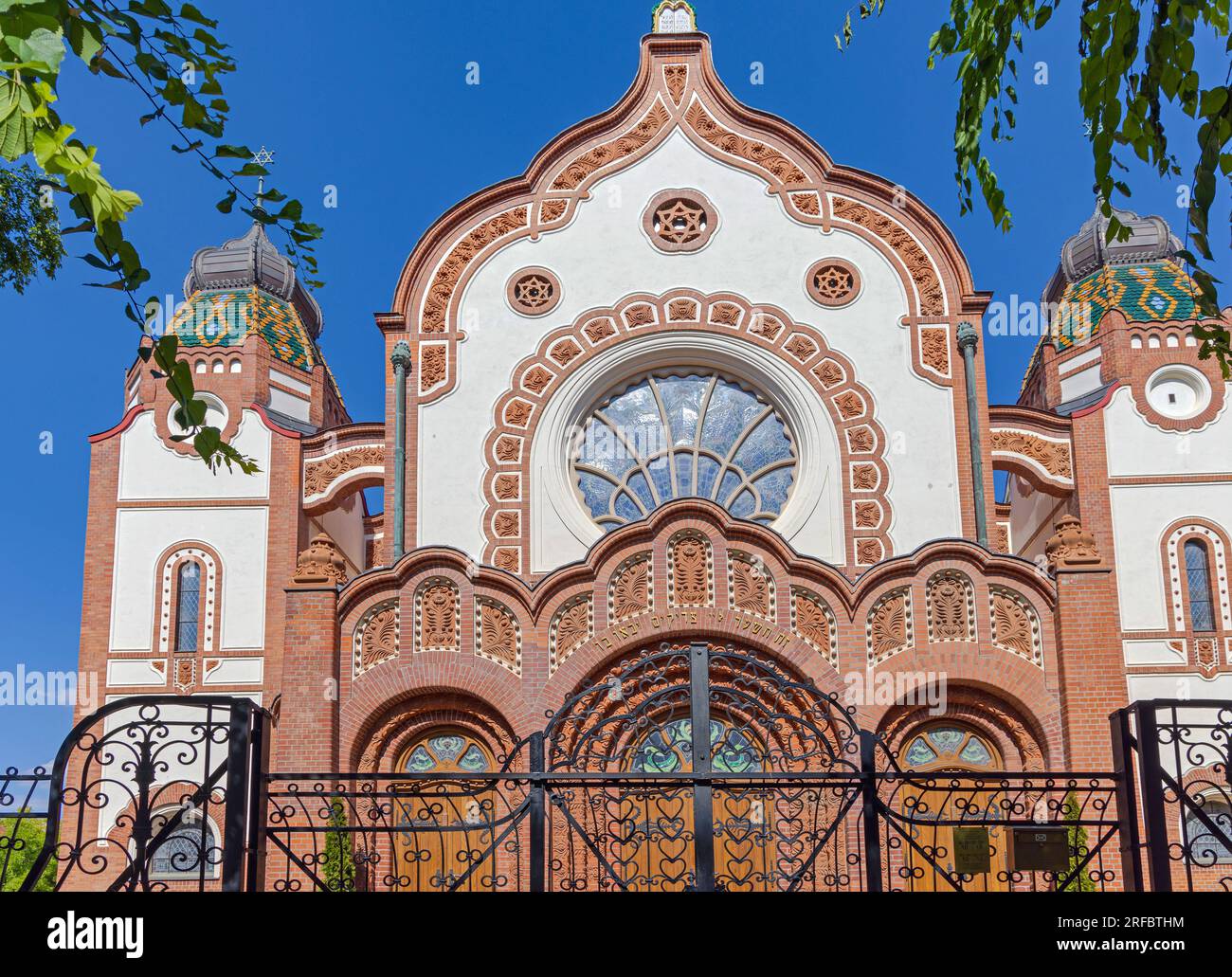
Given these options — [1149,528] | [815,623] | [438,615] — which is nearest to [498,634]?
[438,615]

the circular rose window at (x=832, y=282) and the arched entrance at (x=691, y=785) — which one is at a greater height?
the circular rose window at (x=832, y=282)

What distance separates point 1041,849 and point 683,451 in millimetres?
10500

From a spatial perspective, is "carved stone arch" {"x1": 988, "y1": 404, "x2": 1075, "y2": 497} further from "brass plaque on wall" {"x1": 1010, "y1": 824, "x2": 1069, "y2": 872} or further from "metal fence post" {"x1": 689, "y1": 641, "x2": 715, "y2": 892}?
"metal fence post" {"x1": 689, "y1": 641, "x2": 715, "y2": 892}

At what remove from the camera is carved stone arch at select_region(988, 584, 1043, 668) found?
57.4ft

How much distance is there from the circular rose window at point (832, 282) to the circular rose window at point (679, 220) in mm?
1590

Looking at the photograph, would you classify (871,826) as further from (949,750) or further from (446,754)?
(446,754)

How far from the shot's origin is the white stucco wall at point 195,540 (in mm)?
20000

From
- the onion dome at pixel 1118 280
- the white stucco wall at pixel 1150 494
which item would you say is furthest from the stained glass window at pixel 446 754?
the onion dome at pixel 1118 280

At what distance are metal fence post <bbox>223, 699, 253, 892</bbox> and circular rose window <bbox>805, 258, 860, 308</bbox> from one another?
12.8 meters

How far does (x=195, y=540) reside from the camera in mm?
20422

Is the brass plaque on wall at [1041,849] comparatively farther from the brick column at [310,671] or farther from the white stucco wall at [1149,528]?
the white stucco wall at [1149,528]
